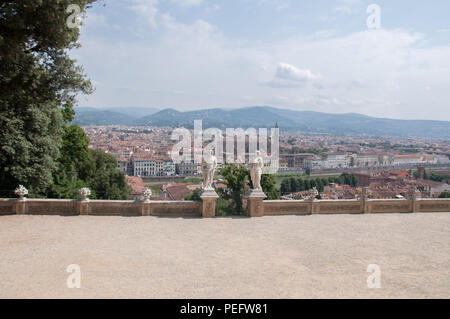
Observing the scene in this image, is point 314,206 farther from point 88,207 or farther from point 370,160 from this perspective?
point 370,160

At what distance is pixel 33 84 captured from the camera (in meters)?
10.2

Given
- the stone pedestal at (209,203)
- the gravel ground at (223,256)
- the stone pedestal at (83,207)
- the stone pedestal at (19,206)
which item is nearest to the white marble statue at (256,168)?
the gravel ground at (223,256)

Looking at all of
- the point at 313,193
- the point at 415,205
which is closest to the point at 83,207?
the point at 313,193

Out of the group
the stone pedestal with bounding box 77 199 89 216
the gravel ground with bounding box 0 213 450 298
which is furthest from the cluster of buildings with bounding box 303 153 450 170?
the stone pedestal with bounding box 77 199 89 216

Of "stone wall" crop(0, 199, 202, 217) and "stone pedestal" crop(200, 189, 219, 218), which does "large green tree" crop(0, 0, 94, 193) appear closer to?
"stone wall" crop(0, 199, 202, 217)

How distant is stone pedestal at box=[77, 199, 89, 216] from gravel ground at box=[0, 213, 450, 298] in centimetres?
42

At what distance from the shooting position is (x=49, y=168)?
1428cm

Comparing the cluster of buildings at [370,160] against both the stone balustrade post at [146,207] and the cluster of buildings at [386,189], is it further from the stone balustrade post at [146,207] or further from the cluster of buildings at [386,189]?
the stone balustrade post at [146,207]

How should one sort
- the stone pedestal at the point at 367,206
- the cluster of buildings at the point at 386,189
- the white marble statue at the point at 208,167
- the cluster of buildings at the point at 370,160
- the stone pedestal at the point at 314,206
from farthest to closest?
the cluster of buildings at the point at 370,160 < the cluster of buildings at the point at 386,189 < the stone pedestal at the point at 367,206 < the stone pedestal at the point at 314,206 < the white marble statue at the point at 208,167

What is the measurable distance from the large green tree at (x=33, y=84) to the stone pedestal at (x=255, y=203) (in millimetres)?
6824

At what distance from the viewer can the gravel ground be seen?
5.56m

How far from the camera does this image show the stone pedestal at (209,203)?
34.5 feet
